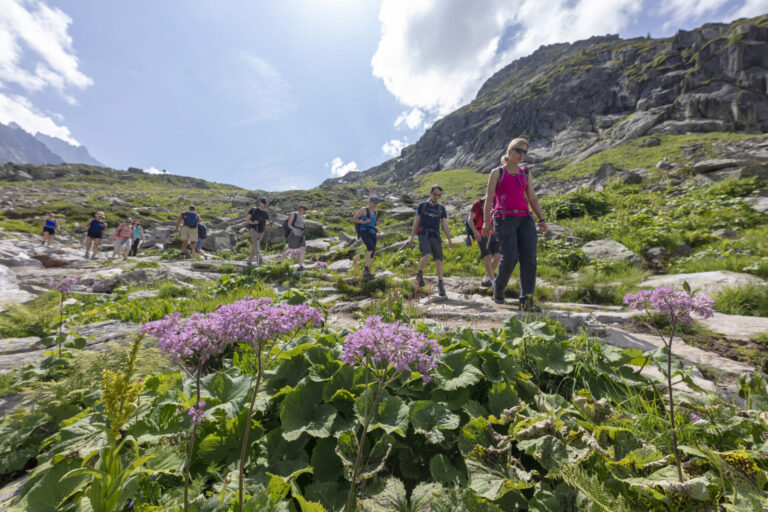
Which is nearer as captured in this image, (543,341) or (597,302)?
(543,341)

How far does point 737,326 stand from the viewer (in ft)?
12.1

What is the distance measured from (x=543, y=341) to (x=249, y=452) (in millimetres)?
2622

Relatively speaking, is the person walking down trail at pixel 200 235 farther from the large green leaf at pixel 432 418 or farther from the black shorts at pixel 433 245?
the large green leaf at pixel 432 418

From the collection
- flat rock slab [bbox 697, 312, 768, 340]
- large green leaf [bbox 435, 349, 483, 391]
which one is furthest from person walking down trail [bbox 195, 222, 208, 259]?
flat rock slab [bbox 697, 312, 768, 340]

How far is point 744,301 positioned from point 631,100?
286 ft

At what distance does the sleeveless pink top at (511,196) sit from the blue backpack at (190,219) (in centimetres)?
1514

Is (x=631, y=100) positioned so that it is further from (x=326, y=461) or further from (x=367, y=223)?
(x=326, y=461)

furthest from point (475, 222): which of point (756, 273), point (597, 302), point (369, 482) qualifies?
point (369, 482)

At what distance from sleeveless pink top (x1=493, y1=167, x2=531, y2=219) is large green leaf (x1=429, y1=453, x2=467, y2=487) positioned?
14.4ft

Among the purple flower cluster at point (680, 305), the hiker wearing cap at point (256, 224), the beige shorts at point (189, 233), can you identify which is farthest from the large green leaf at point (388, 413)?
the beige shorts at point (189, 233)

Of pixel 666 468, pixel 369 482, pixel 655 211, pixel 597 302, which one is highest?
pixel 655 211

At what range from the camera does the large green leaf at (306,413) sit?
6.01 ft

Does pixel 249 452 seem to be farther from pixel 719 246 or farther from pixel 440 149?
pixel 440 149

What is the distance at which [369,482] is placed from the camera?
1698mm
